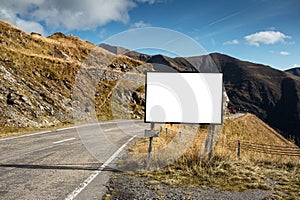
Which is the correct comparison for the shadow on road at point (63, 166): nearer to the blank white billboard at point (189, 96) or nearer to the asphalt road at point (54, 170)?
the asphalt road at point (54, 170)

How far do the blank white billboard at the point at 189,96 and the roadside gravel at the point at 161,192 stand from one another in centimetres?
258

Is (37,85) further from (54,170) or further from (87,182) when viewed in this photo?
(87,182)

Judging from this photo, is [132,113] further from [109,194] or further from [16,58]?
[109,194]

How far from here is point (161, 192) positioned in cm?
631

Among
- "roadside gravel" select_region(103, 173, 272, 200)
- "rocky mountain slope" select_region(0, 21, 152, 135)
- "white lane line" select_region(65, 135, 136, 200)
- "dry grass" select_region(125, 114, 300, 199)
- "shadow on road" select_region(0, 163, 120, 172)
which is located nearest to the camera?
"white lane line" select_region(65, 135, 136, 200)

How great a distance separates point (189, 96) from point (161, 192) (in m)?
3.56

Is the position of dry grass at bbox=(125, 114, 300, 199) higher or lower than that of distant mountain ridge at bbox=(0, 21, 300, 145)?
lower

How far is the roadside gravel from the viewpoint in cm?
602

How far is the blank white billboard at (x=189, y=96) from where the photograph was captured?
8.73m

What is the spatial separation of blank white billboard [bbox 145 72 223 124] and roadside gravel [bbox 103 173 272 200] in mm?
2578

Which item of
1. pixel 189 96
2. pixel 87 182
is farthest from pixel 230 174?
pixel 87 182

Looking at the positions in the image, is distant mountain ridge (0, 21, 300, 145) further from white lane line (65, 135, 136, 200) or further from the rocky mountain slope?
white lane line (65, 135, 136, 200)

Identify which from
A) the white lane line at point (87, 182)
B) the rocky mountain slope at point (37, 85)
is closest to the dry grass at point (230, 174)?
the white lane line at point (87, 182)

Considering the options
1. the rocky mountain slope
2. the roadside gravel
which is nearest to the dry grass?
the roadside gravel
